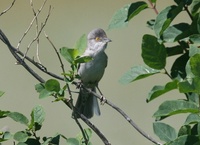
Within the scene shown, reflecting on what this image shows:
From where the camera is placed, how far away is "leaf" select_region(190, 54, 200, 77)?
157cm

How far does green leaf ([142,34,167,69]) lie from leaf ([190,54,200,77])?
21 centimetres

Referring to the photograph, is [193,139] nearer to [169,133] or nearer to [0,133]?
[169,133]

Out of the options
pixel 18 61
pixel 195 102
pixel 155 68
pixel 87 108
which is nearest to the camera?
pixel 195 102

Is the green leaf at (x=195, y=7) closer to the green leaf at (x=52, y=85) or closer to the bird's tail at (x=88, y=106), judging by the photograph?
the green leaf at (x=52, y=85)

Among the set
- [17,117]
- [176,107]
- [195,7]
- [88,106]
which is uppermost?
[195,7]

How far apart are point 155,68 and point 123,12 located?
0.28 m

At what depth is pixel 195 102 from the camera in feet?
5.57

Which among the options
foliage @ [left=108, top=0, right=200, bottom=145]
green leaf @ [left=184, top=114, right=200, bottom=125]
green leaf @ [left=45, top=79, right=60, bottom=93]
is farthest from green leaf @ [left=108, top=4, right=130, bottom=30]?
green leaf @ [left=184, top=114, right=200, bottom=125]

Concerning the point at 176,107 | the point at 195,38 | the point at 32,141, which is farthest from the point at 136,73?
the point at 32,141

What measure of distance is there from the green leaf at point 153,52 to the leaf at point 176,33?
0.28ft

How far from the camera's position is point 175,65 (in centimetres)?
195

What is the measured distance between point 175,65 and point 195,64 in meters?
0.38

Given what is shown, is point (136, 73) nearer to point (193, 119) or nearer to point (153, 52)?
point (153, 52)

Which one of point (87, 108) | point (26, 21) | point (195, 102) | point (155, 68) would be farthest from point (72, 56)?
point (26, 21)
